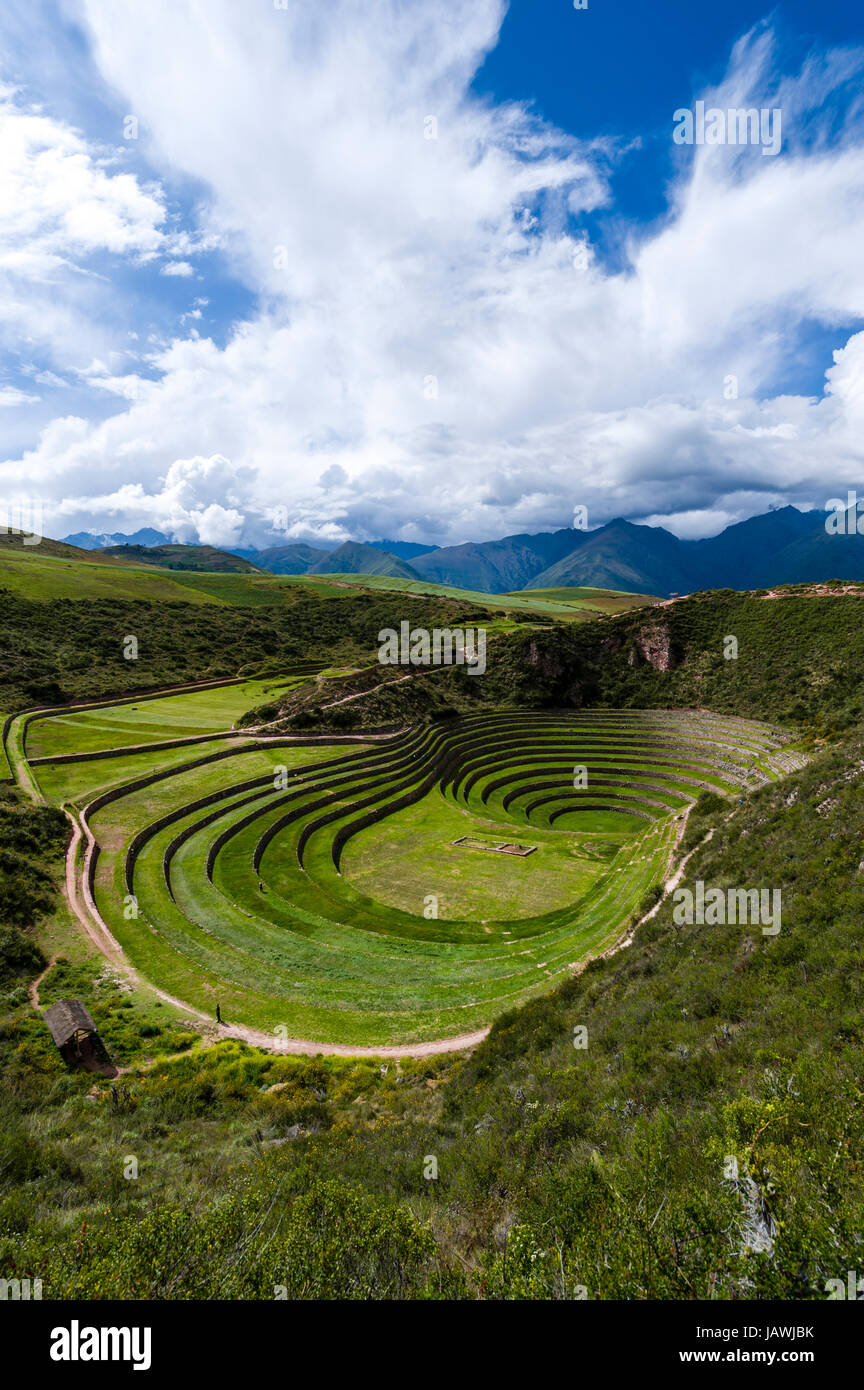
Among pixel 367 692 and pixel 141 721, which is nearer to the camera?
pixel 141 721

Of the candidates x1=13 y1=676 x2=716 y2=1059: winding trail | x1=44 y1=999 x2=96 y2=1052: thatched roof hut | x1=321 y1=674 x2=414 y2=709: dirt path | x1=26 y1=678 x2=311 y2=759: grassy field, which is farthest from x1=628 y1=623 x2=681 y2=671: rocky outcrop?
x1=44 y1=999 x2=96 y2=1052: thatched roof hut

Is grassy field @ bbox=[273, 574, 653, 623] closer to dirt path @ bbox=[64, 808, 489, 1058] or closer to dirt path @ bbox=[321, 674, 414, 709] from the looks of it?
dirt path @ bbox=[321, 674, 414, 709]

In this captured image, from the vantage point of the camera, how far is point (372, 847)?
1310 inches

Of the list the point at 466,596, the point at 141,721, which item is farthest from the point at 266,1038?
the point at 466,596

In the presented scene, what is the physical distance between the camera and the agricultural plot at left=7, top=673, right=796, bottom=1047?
19.2 m

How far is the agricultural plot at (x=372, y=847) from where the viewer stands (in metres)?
19.2

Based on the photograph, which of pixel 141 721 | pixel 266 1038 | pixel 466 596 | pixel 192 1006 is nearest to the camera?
pixel 266 1038

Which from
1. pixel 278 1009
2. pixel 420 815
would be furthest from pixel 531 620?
pixel 278 1009

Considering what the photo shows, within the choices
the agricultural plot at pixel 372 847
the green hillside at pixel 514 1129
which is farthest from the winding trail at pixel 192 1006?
the green hillside at pixel 514 1129

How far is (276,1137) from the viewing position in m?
11.3

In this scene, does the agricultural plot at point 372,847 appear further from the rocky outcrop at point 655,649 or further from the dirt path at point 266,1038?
the rocky outcrop at point 655,649

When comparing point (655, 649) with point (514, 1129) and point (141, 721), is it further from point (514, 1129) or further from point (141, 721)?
point (514, 1129)
